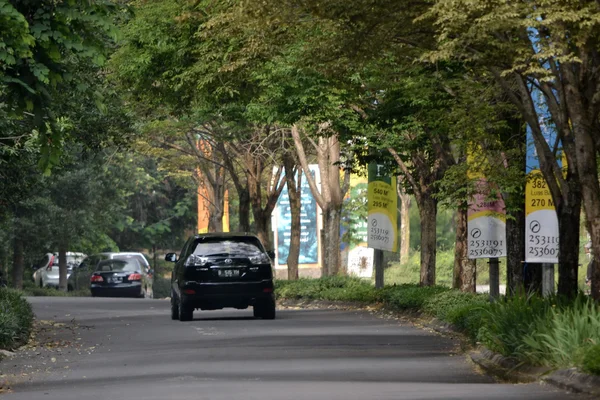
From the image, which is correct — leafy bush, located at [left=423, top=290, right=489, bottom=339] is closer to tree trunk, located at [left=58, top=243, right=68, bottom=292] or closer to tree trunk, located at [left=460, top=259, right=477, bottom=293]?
tree trunk, located at [left=460, top=259, right=477, bottom=293]

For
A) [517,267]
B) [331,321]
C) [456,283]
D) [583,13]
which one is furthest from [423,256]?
[583,13]

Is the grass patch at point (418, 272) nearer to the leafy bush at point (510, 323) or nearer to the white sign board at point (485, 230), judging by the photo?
the white sign board at point (485, 230)

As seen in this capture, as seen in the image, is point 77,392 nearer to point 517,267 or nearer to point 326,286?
point 517,267

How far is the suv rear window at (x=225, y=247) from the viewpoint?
25.4 m

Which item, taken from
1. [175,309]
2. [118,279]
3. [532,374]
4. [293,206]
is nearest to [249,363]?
[532,374]

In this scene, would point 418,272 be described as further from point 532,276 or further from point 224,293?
point 532,276

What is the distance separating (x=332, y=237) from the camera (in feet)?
132

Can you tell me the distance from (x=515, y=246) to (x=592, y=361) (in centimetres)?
1133

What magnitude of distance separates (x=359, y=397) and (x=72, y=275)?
50004 mm

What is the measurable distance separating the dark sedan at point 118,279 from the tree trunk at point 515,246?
2560 cm

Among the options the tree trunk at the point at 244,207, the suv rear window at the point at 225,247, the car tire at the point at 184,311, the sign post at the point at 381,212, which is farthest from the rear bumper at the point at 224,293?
the tree trunk at the point at 244,207

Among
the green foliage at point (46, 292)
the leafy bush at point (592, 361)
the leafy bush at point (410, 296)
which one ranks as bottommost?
the leafy bush at point (592, 361)

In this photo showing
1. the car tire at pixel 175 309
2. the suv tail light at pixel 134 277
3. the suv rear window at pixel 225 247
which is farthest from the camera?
the suv tail light at pixel 134 277

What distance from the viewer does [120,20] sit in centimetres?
2762
